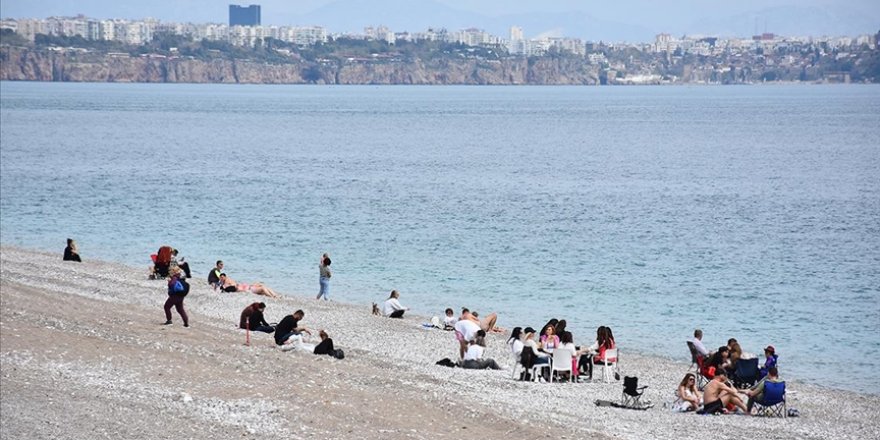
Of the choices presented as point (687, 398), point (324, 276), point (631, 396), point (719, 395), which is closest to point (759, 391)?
point (719, 395)

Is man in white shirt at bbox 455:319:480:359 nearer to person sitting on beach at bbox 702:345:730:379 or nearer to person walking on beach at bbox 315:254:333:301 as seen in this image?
person sitting on beach at bbox 702:345:730:379

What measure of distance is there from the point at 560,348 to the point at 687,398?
3.13m

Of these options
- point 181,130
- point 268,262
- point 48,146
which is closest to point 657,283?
point 268,262

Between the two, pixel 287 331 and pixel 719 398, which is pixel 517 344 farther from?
pixel 287 331

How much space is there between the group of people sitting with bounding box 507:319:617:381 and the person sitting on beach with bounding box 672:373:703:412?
251cm

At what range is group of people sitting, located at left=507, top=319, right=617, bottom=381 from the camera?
23.5 metres

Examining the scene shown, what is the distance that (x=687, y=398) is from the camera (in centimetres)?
2131

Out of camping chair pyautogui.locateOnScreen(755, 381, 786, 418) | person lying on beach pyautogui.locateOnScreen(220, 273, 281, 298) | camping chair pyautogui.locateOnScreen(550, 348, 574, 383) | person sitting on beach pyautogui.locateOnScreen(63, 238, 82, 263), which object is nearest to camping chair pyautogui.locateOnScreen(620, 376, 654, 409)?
camping chair pyautogui.locateOnScreen(755, 381, 786, 418)

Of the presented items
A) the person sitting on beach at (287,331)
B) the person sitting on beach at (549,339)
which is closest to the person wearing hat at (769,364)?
the person sitting on beach at (549,339)

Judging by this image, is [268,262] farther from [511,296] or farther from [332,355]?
[332,355]

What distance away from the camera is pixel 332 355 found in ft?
80.1

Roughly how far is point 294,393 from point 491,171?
6311 cm

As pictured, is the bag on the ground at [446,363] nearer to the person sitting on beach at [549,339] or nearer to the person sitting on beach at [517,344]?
the person sitting on beach at [517,344]

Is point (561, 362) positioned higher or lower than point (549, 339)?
lower
